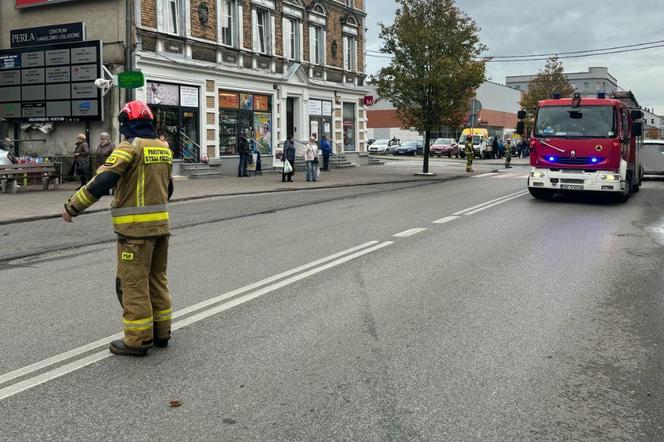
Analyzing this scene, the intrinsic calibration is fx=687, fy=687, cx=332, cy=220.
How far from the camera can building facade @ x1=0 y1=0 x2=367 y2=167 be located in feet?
75.9

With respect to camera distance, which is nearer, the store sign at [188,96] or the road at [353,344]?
the road at [353,344]

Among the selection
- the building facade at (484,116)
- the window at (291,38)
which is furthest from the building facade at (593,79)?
the window at (291,38)

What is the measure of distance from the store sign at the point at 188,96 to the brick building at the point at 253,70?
37 mm

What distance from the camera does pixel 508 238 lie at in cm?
1064

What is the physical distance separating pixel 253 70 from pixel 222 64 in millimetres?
2033

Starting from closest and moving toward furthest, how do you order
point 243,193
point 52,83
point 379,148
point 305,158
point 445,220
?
point 445,220, point 243,193, point 52,83, point 305,158, point 379,148

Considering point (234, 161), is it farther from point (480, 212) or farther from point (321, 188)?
point (480, 212)

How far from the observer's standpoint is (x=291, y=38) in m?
31.9

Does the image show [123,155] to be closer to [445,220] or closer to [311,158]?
[445,220]

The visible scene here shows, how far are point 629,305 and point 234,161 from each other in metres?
22.7

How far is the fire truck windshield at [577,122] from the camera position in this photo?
→ 634 inches

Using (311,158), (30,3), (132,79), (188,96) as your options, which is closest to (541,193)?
(311,158)

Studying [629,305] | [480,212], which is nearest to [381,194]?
[480,212]

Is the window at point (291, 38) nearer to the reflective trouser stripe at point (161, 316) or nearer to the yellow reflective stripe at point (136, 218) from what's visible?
the yellow reflective stripe at point (136, 218)
